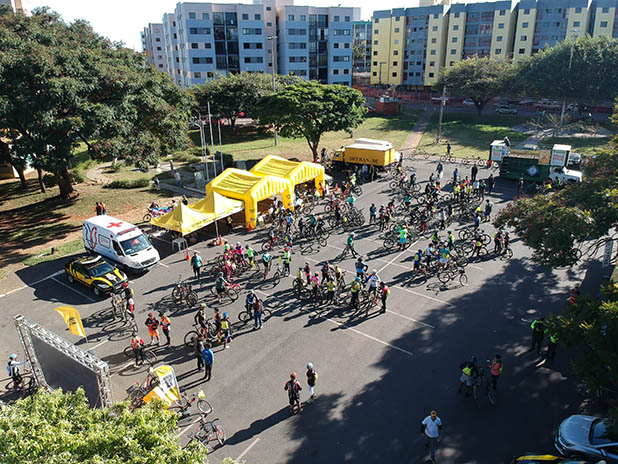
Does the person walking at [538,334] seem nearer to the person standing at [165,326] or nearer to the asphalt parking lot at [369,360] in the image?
the asphalt parking lot at [369,360]

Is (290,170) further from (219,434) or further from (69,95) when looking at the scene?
(219,434)

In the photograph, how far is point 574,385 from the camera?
13789mm

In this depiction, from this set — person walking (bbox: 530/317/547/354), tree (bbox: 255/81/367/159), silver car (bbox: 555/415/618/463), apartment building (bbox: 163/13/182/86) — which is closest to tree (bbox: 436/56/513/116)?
tree (bbox: 255/81/367/159)

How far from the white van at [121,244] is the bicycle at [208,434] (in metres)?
11.3

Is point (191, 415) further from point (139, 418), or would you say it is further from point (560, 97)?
point (560, 97)

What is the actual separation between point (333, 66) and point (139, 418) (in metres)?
86.2

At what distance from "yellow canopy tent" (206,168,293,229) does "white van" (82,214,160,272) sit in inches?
242

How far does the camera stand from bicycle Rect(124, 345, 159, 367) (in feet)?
50.4

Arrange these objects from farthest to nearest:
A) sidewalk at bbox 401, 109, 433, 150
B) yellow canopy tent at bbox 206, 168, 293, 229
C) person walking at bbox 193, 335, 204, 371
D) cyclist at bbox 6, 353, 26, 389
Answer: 1. sidewalk at bbox 401, 109, 433, 150
2. yellow canopy tent at bbox 206, 168, 293, 229
3. person walking at bbox 193, 335, 204, 371
4. cyclist at bbox 6, 353, 26, 389

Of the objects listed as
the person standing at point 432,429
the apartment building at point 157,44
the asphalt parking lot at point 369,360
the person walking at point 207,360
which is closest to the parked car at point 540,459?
the asphalt parking lot at point 369,360

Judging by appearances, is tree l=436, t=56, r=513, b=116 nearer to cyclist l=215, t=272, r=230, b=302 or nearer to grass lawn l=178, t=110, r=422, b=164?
grass lawn l=178, t=110, r=422, b=164

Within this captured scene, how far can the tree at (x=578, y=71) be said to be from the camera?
170ft

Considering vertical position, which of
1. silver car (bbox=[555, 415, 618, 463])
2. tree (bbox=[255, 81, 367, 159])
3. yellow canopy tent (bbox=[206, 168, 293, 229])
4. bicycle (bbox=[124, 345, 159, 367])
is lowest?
bicycle (bbox=[124, 345, 159, 367])

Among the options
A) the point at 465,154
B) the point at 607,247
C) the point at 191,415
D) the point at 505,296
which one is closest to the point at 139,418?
the point at 191,415
